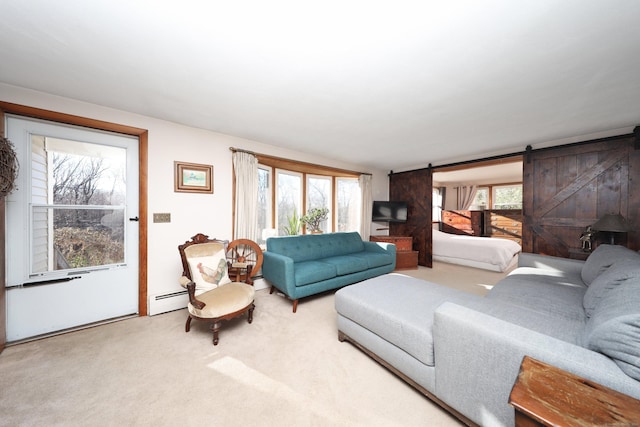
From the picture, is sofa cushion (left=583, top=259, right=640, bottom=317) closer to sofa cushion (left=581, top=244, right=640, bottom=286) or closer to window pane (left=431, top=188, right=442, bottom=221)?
sofa cushion (left=581, top=244, right=640, bottom=286)

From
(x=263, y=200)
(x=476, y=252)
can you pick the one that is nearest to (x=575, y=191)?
(x=476, y=252)

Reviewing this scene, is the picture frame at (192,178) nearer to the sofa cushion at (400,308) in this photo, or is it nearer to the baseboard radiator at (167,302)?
the baseboard radiator at (167,302)

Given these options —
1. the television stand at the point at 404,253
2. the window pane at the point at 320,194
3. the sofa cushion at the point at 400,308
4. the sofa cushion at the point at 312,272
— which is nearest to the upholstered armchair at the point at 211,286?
the sofa cushion at the point at 312,272

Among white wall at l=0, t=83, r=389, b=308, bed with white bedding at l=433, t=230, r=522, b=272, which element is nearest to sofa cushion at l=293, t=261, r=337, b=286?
white wall at l=0, t=83, r=389, b=308

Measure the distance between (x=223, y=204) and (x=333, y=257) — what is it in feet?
6.37

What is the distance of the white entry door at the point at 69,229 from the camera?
206 cm

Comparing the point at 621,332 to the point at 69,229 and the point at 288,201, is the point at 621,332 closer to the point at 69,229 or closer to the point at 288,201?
the point at 288,201

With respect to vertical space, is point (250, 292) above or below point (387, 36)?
below

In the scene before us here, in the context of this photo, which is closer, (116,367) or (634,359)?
(634,359)

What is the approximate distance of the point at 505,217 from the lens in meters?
6.82

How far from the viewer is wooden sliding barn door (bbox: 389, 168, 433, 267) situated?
492 cm

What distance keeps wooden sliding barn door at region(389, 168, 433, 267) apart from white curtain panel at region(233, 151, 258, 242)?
12.0ft

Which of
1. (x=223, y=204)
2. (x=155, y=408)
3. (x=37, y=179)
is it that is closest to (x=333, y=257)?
(x=223, y=204)

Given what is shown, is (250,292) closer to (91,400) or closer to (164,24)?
(91,400)
